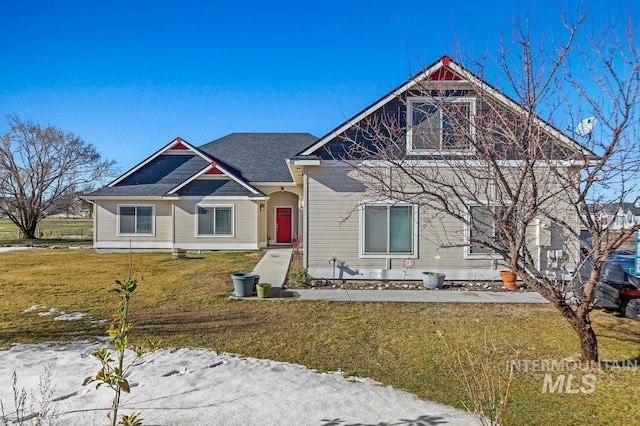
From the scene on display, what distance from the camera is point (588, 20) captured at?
441 centimetres

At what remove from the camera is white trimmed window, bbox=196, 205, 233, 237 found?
18.1 metres

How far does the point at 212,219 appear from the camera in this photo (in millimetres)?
18188

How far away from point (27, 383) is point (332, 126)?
8106 millimetres

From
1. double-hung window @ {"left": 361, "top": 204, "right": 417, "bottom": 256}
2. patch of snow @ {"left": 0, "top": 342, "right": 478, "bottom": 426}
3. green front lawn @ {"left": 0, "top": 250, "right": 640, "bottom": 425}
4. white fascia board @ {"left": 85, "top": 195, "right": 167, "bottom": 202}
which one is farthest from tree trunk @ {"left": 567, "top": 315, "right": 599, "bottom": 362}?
white fascia board @ {"left": 85, "top": 195, "right": 167, "bottom": 202}

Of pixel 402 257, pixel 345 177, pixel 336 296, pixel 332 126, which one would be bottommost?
pixel 336 296

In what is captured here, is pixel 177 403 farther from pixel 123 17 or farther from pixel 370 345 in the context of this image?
pixel 123 17

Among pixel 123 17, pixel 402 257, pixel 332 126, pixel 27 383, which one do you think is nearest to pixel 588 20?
pixel 332 126

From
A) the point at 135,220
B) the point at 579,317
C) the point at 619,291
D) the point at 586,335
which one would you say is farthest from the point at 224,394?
the point at 135,220

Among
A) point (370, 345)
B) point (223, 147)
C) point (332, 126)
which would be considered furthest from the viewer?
point (223, 147)

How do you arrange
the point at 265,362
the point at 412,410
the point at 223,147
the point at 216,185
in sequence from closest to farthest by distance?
the point at 412,410, the point at 265,362, the point at 216,185, the point at 223,147

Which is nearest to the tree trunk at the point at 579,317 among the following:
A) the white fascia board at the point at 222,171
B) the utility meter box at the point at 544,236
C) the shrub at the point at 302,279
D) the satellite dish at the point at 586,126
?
the satellite dish at the point at 586,126

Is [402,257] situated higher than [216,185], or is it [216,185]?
[216,185]

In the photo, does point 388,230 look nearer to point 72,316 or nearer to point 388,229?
point 388,229

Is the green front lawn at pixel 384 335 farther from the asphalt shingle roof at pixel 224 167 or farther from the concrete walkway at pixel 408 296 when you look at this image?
the asphalt shingle roof at pixel 224 167
